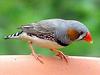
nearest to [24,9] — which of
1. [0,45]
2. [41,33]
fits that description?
[0,45]

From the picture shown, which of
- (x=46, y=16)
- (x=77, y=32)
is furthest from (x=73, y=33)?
(x=46, y=16)

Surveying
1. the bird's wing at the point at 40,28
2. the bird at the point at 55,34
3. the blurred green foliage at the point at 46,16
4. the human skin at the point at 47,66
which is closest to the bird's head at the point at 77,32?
the bird at the point at 55,34

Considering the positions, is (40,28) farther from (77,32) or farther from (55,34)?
(77,32)

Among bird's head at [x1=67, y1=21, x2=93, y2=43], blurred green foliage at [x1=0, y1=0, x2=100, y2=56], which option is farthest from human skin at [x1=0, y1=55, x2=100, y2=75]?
blurred green foliage at [x1=0, y1=0, x2=100, y2=56]

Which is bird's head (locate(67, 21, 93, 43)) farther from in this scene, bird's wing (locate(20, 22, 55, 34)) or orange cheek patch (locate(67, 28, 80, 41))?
bird's wing (locate(20, 22, 55, 34))

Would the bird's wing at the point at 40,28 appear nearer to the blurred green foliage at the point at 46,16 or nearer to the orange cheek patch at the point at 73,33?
the orange cheek patch at the point at 73,33

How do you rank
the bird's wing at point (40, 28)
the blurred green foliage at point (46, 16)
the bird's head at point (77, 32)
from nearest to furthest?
the bird's head at point (77, 32) → the bird's wing at point (40, 28) → the blurred green foliage at point (46, 16)

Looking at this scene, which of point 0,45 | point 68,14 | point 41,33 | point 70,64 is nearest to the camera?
point 70,64

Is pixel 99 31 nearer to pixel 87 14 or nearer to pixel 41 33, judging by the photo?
pixel 87 14
